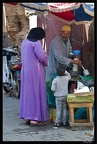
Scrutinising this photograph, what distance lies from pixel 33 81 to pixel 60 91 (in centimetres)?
54

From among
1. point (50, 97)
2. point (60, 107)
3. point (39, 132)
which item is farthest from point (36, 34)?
point (39, 132)

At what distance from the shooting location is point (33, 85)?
5.78m

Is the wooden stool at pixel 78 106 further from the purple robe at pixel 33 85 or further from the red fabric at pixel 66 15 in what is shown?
the red fabric at pixel 66 15

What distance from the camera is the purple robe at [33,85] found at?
5.70 metres

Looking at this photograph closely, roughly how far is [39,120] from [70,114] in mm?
620

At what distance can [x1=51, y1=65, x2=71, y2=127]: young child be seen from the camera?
5.62 metres

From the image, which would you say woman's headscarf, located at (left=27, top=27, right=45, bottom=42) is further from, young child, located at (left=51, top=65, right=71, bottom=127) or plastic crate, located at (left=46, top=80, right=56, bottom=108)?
plastic crate, located at (left=46, top=80, right=56, bottom=108)

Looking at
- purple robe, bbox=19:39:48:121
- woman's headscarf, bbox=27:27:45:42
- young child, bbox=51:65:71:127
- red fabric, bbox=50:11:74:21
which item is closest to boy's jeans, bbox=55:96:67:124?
young child, bbox=51:65:71:127

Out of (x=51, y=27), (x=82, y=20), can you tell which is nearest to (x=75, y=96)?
(x=82, y=20)

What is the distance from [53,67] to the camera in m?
6.34

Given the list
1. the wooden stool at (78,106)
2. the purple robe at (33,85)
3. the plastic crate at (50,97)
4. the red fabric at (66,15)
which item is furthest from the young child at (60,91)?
the red fabric at (66,15)

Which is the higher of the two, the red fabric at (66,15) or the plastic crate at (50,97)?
the red fabric at (66,15)

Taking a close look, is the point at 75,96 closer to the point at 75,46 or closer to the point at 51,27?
the point at 75,46

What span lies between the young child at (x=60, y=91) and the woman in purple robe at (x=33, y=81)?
0.29 m
